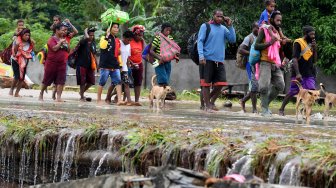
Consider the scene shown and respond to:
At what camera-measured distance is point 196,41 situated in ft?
46.4

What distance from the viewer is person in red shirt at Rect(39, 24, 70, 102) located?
16.5m

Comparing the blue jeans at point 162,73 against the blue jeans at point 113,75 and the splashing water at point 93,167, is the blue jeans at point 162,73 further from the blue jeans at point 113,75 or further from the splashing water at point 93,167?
the splashing water at point 93,167

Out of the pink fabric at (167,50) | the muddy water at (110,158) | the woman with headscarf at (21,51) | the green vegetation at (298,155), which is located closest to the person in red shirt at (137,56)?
the pink fabric at (167,50)

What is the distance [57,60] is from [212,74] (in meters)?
4.11

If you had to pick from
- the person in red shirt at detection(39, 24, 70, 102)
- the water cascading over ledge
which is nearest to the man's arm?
the person in red shirt at detection(39, 24, 70, 102)

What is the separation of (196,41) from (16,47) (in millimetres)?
5748

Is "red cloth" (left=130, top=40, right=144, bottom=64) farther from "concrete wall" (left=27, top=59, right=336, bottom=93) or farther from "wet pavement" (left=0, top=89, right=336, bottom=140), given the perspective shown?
"concrete wall" (left=27, top=59, right=336, bottom=93)

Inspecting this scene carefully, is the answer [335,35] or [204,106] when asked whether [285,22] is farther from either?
[204,106]

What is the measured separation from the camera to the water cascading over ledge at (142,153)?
5402 mm

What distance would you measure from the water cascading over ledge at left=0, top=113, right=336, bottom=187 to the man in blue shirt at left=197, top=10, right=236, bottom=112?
5.22 m

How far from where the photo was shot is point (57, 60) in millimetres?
16672

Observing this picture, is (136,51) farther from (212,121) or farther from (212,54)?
(212,121)

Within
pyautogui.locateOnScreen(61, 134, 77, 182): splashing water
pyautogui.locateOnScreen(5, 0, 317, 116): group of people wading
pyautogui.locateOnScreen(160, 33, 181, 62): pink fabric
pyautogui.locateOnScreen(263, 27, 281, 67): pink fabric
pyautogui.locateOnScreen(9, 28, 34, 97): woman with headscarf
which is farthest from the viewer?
pyautogui.locateOnScreen(9, 28, 34, 97): woman with headscarf

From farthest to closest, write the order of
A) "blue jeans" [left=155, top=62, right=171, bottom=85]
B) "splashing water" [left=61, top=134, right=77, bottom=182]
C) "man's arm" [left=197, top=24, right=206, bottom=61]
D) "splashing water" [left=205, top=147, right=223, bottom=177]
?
1. "blue jeans" [left=155, top=62, right=171, bottom=85]
2. "man's arm" [left=197, top=24, right=206, bottom=61]
3. "splashing water" [left=61, top=134, right=77, bottom=182]
4. "splashing water" [left=205, top=147, right=223, bottom=177]
